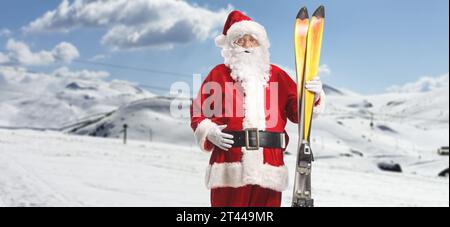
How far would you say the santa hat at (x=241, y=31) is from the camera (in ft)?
10.9

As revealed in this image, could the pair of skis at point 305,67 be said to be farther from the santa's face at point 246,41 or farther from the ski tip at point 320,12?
the santa's face at point 246,41

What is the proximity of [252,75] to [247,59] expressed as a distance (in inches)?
4.9

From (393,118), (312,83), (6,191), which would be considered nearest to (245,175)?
(312,83)

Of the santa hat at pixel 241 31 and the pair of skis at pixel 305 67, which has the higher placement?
the santa hat at pixel 241 31

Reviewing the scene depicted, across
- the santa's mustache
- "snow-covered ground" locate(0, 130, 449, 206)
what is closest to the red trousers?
the santa's mustache

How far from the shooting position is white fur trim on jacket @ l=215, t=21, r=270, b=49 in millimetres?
3309

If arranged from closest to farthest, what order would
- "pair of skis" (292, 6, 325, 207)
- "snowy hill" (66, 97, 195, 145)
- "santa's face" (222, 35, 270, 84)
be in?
"pair of skis" (292, 6, 325, 207) → "santa's face" (222, 35, 270, 84) → "snowy hill" (66, 97, 195, 145)

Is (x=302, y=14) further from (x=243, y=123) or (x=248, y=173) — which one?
(x=248, y=173)

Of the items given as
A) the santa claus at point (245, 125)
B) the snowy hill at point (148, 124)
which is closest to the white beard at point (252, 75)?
the santa claus at point (245, 125)

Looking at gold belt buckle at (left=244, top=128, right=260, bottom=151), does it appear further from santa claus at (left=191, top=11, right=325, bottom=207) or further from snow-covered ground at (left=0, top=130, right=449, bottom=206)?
snow-covered ground at (left=0, top=130, right=449, bottom=206)

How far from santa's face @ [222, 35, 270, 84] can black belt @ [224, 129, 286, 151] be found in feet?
1.25
